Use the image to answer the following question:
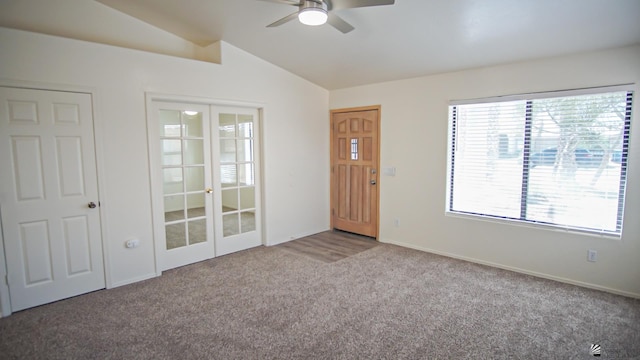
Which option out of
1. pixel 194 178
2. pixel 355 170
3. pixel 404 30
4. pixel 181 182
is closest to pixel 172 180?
pixel 181 182

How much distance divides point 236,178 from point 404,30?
9.19 ft

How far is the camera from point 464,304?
3139 mm

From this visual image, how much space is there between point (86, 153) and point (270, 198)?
92.0 inches

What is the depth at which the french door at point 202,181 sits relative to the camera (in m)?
3.90

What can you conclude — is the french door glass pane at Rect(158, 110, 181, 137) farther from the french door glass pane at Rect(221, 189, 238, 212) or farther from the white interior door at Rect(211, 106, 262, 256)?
the french door glass pane at Rect(221, 189, 238, 212)

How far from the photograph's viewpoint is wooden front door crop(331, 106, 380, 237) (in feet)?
17.2

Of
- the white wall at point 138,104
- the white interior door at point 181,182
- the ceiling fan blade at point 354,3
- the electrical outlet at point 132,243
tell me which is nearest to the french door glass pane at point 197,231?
the white interior door at point 181,182

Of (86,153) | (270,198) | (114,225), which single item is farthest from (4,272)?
(270,198)

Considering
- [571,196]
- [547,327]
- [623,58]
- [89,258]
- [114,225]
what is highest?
[623,58]

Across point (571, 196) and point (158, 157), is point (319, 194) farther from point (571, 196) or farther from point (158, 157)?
point (571, 196)

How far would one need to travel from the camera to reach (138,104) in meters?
3.62

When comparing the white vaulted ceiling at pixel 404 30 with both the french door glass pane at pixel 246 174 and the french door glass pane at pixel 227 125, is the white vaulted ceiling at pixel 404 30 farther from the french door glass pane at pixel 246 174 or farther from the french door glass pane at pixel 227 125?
the french door glass pane at pixel 246 174

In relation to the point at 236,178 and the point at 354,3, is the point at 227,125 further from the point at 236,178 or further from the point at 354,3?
the point at 354,3

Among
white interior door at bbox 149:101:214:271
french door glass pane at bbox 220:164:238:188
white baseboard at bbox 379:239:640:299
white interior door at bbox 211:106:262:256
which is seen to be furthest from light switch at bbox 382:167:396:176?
white interior door at bbox 149:101:214:271
